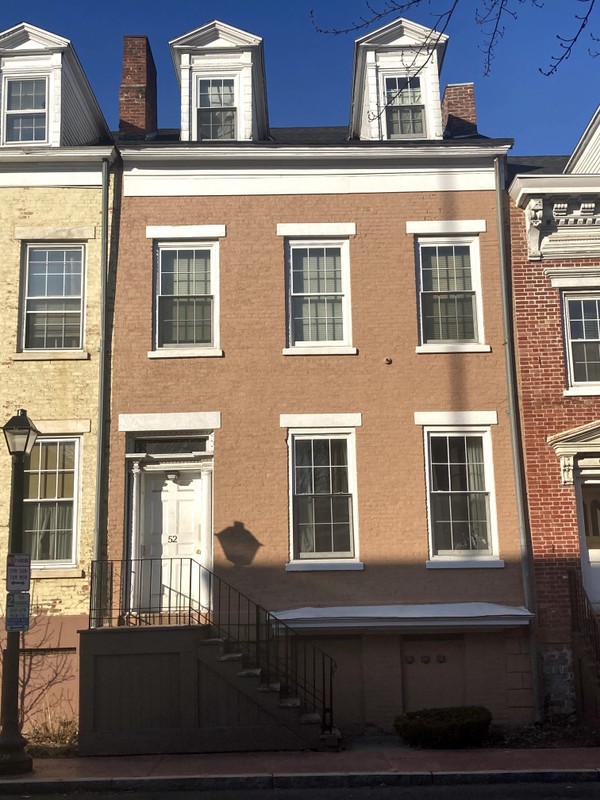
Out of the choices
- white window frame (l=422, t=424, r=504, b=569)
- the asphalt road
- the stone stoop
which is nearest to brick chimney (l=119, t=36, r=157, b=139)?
white window frame (l=422, t=424, r=504, b=569)

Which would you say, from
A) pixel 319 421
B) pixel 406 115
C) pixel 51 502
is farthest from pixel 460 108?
pixel 51 502

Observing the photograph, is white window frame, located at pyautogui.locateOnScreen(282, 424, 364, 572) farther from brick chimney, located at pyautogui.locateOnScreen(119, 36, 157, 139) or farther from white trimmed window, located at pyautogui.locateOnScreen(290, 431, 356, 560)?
brick chimney, located at pyautogui.locateOnScreen(119, 36, 157, 139)

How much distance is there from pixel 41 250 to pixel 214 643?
266 inches

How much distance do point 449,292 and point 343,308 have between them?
5.53 ft

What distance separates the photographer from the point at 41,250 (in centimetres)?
1453

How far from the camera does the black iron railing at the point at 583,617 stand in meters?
12.7

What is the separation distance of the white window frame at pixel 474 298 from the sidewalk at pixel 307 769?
5803mm

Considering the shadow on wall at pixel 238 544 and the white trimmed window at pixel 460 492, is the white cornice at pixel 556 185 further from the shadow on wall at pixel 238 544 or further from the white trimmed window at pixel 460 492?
the shadow on wall at pixel 238 544

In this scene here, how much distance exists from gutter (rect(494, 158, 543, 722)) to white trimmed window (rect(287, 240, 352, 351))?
2.41 m

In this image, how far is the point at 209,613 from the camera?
43.0 feet

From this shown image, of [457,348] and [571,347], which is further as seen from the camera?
[571,347]

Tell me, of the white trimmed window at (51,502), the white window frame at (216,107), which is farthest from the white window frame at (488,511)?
the white window frame at (216,107)

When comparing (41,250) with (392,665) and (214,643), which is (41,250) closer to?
(214,643)

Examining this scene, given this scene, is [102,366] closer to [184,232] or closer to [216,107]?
[184,232]
